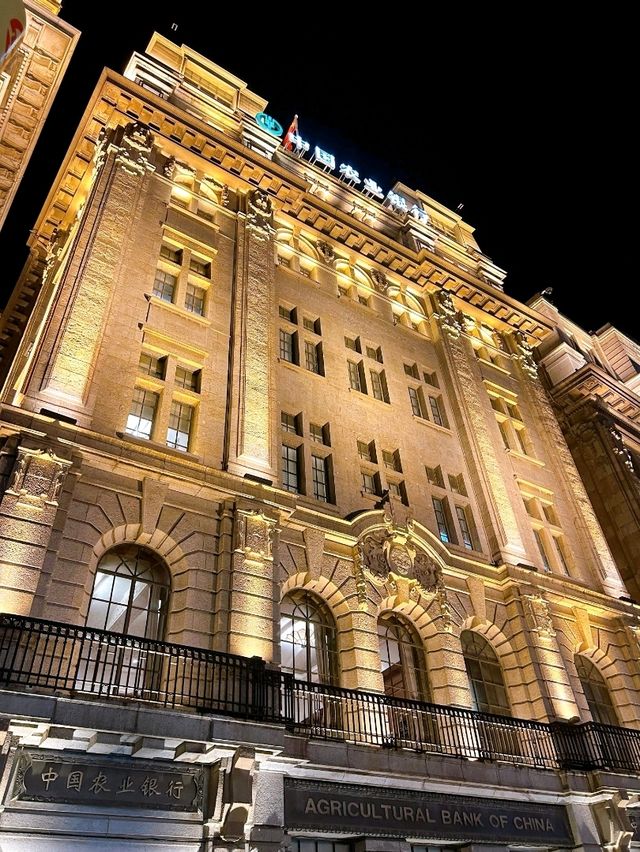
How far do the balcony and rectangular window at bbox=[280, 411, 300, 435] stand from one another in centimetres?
1001

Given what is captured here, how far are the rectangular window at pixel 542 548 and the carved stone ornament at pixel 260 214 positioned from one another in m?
18.2

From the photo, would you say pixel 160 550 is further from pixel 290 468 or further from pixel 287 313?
pixel 287 313

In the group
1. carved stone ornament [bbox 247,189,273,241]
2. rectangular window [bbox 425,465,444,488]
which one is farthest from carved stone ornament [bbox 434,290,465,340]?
carved stone ornament [bbox 247,189,273,241]

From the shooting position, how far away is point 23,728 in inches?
488

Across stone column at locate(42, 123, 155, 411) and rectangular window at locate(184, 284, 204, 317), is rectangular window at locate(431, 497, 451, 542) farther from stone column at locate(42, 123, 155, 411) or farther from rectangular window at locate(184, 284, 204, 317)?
stone column at locate(42, 123, 155, 411)

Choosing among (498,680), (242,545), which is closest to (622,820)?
(498,680)

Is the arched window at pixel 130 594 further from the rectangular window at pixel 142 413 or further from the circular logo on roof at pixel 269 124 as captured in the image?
the circular logo on roof at pixel 269 124

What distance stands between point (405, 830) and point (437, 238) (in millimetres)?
37271

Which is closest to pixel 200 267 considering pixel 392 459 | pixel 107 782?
pixel 392 459

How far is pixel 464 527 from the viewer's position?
89.7 ft

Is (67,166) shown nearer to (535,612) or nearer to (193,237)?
(193,237)

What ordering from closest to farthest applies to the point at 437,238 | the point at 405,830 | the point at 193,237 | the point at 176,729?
the point at 176,729 → the point at 405,830 → the point at 193,237 → the point at 437,238

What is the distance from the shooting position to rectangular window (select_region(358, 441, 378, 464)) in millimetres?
26312

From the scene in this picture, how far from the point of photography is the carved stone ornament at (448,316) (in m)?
35.1
